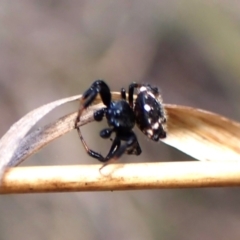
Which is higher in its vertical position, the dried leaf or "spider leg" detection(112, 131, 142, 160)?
the dried leaf

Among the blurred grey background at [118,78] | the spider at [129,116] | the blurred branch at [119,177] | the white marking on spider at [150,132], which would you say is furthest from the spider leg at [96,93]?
the blurred grey background at [118,78]

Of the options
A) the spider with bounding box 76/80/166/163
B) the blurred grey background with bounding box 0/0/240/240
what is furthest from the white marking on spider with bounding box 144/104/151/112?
the blurred grey background with bounding box 0/0/240/240

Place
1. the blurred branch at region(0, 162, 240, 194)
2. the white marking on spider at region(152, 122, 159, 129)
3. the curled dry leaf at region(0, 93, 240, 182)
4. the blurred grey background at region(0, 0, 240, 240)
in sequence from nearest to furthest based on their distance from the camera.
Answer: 1. the blurred branch at region(0, 162, 240, 194)
2. the curled dry leaf at region(0, 93, 240, 182)
3. the white marking on spider at region(152, 122, 159, 129)
4. the blurred grey background at region(0, 0, 240, 240)

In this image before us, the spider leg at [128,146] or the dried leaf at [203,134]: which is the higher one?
the dried leaf at [203,134]

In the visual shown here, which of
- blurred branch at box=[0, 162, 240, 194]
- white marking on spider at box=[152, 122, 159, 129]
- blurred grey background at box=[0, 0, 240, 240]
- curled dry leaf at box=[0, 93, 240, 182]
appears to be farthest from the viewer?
blurred grey background at box=[0, 0, 240, 240]

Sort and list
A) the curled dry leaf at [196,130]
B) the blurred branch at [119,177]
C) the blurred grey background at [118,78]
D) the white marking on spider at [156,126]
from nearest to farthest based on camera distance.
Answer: the blurred branch at [119,177] < the curled dry leaf at [196,130] < the white marking on spider at [156,126] < the blurred grey background at [118,78]

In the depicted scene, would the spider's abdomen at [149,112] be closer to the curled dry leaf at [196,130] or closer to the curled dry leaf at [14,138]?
the curled dry leaf at [196,130]

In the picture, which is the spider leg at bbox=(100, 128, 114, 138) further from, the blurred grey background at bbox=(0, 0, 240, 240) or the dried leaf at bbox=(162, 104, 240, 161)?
the blurred grey background at bbox=(0, 0, 240, 240)
